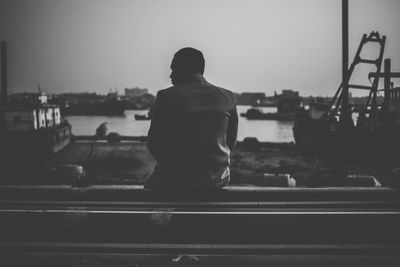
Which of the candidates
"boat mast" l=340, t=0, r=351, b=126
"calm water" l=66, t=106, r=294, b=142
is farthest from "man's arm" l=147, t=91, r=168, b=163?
"calm water" l=66, t=106, r=294, b=142

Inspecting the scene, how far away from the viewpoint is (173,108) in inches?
113

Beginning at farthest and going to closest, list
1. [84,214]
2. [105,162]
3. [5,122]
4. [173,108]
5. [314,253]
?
[5,122], [105,162], [173,108], [84,214], [314,253]

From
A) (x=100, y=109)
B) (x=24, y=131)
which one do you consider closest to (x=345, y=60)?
(x=24, y=131)

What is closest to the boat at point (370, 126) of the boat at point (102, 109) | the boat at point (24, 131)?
the boat at point (24, 131)

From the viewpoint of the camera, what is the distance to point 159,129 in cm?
299

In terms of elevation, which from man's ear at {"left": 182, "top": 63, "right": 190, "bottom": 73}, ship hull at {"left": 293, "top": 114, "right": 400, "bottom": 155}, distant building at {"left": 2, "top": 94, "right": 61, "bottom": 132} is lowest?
ship hull at {"left": 293, "top": 114, "right": 400, "bottom": 155}

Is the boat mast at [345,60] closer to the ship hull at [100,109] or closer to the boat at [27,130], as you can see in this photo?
the boat at [27,130]

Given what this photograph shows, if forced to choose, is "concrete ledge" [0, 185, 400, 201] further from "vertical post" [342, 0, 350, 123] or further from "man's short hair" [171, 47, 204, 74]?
"vertical post" [342, 0, 350, 123]

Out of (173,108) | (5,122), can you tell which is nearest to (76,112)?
(5,122)

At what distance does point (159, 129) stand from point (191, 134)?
294 mm

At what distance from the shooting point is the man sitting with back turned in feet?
9.41

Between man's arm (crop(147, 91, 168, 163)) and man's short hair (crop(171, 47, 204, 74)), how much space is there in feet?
1.17

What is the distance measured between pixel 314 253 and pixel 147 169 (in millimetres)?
16134

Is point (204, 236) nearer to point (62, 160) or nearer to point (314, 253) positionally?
point (314, 253)
